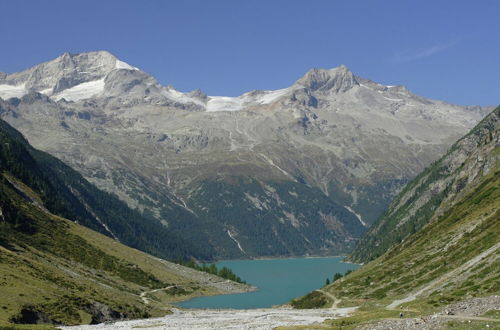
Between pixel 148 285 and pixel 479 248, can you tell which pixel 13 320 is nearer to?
pixel 479 248

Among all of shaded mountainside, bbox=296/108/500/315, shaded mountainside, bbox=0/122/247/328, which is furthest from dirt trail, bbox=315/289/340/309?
shaded mountainside, bbox=0/122/247/328

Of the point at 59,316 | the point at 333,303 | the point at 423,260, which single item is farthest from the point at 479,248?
the point at 59,316

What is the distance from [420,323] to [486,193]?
122373mm

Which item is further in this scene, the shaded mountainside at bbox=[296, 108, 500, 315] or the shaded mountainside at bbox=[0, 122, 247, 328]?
the shaded mountainside at bbox=[296, 108, 500, 315]

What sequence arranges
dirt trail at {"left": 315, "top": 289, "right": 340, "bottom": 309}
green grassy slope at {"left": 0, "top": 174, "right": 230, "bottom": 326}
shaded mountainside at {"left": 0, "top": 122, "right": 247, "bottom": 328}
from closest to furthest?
green grassy slope at {"left": 0, "top": 174, "right": 230, "bottom": 326}, shaded mountainside at {"left": 0, "top": 122, "right": 247, "bottom": 328}, dirt trail at {"left": 315, "top": 289, "right": 340, "bottom": 309}

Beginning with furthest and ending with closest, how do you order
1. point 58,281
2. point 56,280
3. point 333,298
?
point 333,298 → point 56,280 → point 58,281

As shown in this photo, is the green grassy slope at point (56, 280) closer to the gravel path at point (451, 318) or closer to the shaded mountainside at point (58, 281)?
the shaded mountainside at point (58, 281)

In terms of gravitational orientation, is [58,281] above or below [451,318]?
above

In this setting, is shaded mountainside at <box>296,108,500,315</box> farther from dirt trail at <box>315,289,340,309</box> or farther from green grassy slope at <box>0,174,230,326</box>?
green grassy slope at <box>0,174,230,326</box>

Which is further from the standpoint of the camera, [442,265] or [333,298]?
[333,298]

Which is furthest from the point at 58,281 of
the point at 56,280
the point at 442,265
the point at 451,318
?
the point at 451,318

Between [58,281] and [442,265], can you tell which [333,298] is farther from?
[58,281]

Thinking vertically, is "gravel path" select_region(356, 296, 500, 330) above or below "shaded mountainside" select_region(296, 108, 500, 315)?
below

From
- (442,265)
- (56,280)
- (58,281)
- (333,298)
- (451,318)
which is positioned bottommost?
(451,318)
